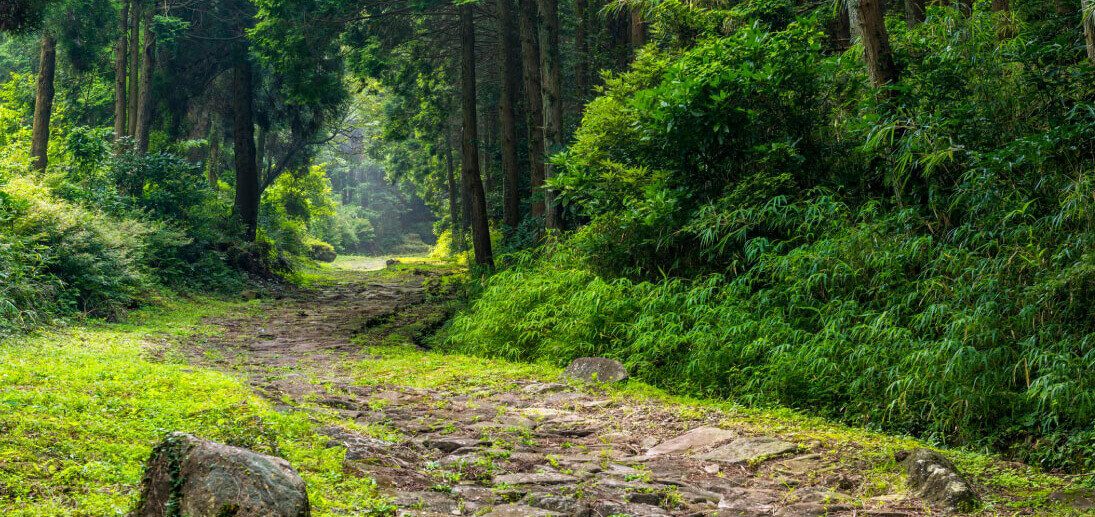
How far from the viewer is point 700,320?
24.0 feet

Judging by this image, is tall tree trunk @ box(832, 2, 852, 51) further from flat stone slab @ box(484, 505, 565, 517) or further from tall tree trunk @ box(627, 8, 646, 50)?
flat stone slab @ box(484, 505, 565, 517)

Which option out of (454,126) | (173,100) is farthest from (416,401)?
(454,126)

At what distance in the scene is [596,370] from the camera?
741cm

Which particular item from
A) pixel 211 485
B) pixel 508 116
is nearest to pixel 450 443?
pixel 211 485

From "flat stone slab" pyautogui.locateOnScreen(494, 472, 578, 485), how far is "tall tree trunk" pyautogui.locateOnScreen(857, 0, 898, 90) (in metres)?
5.76

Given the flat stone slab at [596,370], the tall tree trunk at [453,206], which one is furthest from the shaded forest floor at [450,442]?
the tall tree trunk at [453,206]

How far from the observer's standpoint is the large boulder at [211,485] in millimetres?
2920

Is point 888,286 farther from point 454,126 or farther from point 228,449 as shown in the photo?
point 454,126

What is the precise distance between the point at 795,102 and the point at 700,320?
3.06m

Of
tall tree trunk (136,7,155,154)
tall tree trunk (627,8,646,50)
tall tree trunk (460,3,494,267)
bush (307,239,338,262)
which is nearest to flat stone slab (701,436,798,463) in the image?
tall tree trunk (627,8,646,50)

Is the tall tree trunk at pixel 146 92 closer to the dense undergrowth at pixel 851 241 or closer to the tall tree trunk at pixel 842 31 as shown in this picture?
the dense undergrowth at pixel 851 241

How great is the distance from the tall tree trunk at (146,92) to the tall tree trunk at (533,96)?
32.5 feet

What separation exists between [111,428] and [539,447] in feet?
8.65

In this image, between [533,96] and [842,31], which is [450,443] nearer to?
[842,31]
